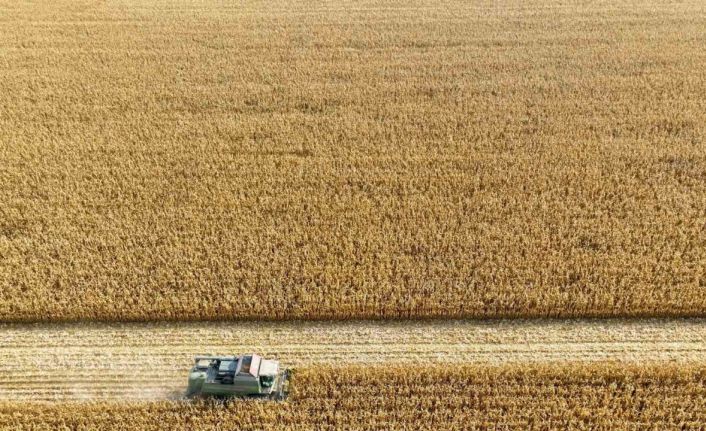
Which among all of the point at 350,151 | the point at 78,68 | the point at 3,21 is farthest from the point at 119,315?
the point at 3,21

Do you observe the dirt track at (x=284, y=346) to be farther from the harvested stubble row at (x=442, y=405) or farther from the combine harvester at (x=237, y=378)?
the combine harvester at (x=237, y=378)

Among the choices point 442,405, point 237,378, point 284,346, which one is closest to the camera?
point 237,378

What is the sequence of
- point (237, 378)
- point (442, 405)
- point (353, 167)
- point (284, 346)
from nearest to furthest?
point (237, 378) → point (442, 405) → point (284, 346) → point (353, 167)

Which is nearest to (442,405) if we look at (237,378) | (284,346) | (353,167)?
(284,346)

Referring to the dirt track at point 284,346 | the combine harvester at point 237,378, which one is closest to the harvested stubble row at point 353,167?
the dirt track at point 284,346

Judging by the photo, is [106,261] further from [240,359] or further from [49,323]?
[240,359]

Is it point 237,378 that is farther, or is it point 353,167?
point 353,167

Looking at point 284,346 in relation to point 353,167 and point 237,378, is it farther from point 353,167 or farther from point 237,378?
point 353,167
